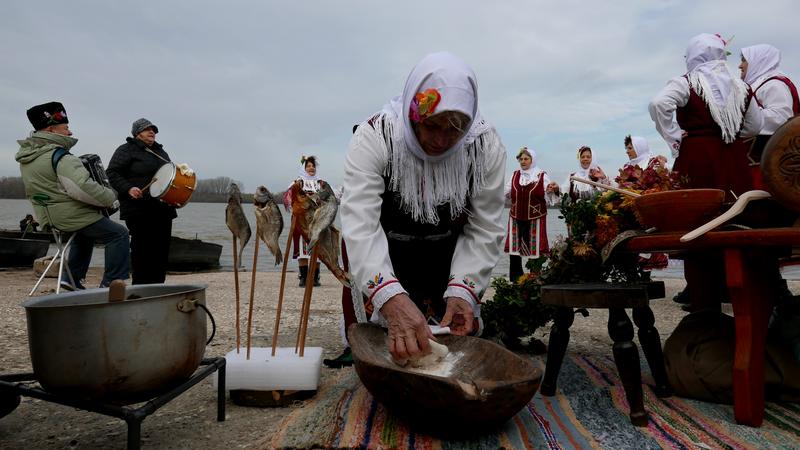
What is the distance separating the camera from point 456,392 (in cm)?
172

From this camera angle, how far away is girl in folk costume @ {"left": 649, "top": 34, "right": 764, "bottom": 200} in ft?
12.3

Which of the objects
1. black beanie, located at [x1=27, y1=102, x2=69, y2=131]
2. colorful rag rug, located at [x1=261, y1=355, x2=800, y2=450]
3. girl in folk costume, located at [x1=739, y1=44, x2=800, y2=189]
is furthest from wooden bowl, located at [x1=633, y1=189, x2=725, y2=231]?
black beanie, located at [x1=27, y1=102, x2=69, y2=131]

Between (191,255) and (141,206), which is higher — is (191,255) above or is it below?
below

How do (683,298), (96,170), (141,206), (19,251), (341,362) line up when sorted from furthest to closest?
(19,251) → (683,298) → (96,170) → (141,206) → (341,362)

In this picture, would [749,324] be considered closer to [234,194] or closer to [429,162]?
[429,162]

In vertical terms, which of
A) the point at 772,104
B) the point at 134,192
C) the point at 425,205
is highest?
the point at 772,104

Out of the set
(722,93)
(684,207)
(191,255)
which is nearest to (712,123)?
(722,93)

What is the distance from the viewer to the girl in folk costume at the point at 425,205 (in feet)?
7.57

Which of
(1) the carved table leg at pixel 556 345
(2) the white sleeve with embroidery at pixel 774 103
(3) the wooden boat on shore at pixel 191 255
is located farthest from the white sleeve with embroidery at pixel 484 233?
(3) the wooden boat on shore at pixel 191 255

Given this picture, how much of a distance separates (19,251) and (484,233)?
37.1ft

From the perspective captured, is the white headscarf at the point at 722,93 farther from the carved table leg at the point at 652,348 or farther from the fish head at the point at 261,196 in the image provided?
the fish head at the point at 261,196

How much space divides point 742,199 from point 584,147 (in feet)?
25.5

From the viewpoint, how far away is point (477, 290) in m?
2.61

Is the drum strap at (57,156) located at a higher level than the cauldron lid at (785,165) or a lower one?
higher
